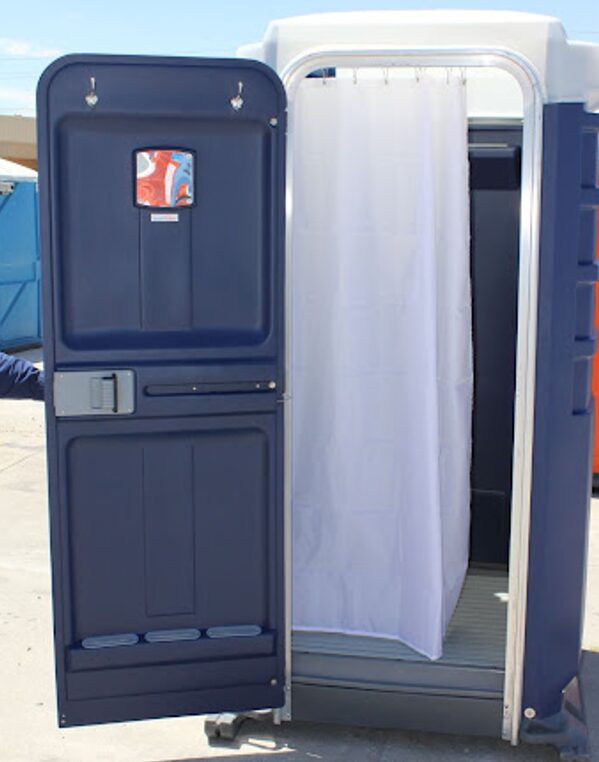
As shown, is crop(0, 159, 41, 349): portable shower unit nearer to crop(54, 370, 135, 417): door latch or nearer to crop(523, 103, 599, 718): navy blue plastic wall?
crop(54, 370, 135, 417): door latch

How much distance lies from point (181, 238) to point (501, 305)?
1.70 m

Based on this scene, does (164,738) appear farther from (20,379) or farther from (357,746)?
(20,379)

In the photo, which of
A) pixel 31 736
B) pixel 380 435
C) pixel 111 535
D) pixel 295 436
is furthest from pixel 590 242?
pixel 31 736

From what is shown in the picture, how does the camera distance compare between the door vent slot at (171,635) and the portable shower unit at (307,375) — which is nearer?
the portable shower unit at (307,375)

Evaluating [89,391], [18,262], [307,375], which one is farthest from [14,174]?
[89,391]

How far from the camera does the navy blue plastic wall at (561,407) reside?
2.87 metres

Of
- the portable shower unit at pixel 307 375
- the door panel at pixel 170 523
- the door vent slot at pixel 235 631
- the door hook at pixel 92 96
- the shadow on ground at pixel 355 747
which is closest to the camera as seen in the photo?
the door hook at pixel 92 96

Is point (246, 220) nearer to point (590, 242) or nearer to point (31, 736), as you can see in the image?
point (590, 242)

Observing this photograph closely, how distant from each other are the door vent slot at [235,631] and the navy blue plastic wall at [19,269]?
906 cm

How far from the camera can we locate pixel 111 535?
2.98m

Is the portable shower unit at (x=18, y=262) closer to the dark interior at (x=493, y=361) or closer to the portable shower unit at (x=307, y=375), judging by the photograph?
the dark interior at (x=493, y=361)

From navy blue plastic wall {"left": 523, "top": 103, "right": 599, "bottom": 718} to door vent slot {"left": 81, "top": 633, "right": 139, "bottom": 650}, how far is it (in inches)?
48.3

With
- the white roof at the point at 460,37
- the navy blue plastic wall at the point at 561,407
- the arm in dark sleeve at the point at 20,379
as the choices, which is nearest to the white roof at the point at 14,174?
the arm in dark sleeve at the point at 20,379

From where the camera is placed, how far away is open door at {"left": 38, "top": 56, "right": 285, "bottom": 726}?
9.15ft
